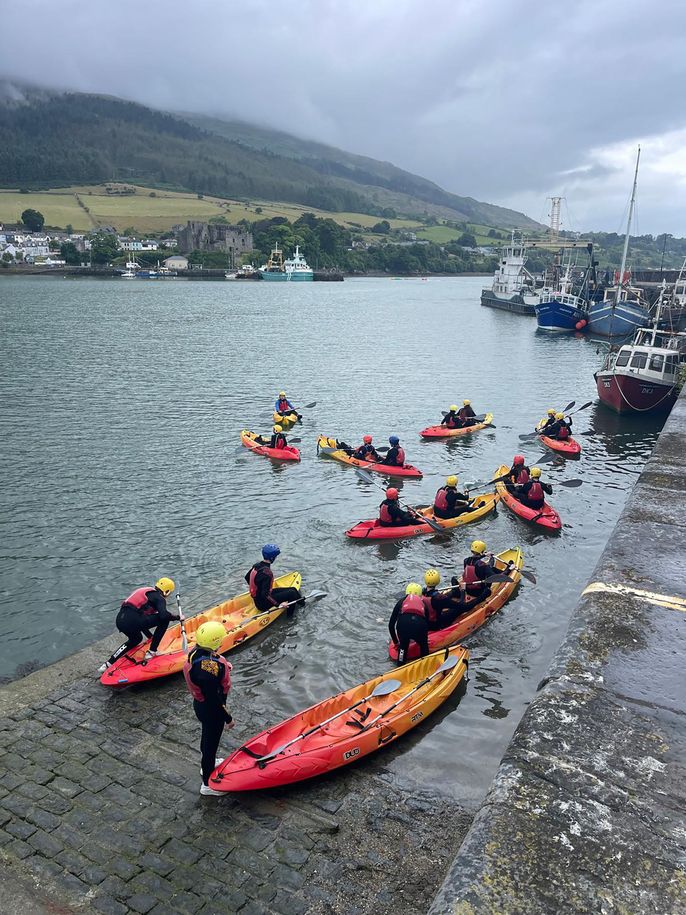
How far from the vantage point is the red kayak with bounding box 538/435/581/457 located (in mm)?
29375

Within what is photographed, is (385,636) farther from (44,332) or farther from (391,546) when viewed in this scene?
(44,332)

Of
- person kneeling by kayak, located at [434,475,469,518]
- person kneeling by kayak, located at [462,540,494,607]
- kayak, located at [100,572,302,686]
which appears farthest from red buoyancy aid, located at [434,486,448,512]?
kayak, located at [100,572,302,686]

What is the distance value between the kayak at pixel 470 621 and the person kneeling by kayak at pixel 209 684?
16.0ft

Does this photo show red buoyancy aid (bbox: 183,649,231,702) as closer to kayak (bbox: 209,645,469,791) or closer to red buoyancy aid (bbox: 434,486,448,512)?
kayak (bbox: 209,645,469,791)

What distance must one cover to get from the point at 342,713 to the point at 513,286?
4453 inches

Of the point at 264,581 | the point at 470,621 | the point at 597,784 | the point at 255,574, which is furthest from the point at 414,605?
the point at 597,784

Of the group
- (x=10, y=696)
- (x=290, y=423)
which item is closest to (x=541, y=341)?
(x=290, y=423)

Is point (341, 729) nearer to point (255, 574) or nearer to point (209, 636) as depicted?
point (209, 636)

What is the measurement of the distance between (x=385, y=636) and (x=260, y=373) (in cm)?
3768

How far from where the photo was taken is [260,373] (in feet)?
162

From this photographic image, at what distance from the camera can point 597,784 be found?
20.0ft

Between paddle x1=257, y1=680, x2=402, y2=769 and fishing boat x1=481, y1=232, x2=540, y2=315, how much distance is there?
100 m

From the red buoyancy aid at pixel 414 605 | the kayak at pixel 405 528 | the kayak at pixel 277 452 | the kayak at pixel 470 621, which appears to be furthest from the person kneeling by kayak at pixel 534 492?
the kayak at pixel 277 452

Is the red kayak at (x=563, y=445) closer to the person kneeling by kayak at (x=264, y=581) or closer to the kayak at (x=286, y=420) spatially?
the kayak at (x=286, y=420)
